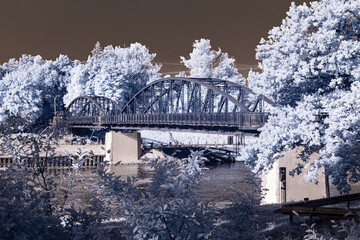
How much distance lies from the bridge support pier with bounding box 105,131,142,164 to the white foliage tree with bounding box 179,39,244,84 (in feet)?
116

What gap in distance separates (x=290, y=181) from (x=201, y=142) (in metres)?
70.1

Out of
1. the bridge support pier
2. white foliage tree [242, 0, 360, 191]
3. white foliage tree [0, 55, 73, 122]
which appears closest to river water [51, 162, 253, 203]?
the bridge support pier

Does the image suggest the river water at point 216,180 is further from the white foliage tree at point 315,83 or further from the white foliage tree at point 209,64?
the white foliage tree at point 209,64

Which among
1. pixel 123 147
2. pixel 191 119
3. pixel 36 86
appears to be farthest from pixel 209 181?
pixel 36 86

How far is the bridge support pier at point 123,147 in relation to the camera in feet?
258

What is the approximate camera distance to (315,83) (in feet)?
67.9

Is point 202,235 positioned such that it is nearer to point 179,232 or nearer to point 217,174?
point 179,232

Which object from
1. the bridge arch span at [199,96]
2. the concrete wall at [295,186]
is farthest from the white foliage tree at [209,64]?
the concrete wall at [295,186]

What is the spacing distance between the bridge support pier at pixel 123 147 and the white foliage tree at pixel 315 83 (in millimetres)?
57970

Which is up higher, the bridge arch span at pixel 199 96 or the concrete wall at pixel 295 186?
the bridge arch span at pixel 199 96

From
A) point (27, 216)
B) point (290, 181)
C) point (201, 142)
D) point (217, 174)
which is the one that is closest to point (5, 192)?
point (27, 216)

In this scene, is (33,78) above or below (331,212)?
above

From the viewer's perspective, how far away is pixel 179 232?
324 inches

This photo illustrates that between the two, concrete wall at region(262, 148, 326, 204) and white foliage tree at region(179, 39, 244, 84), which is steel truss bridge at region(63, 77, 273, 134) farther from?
white foliage tree at region(179, 39, 244, 84)
